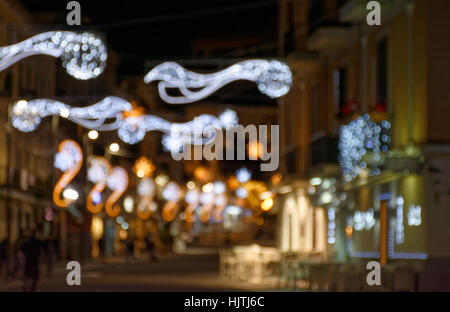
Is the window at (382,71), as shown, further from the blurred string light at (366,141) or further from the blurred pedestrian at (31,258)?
the blurred pedestrian at (31,258)

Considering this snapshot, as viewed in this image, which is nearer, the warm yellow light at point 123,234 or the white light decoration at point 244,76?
the white light decoration at point 244,76

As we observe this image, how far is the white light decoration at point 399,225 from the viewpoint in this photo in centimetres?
2683

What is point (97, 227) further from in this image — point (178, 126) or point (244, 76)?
point (244, 76)

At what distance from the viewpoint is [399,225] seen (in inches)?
1069

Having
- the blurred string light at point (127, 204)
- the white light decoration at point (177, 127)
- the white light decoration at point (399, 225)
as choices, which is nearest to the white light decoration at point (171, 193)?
the blurred string light at point (127, 204)

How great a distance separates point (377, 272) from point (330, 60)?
13.2 m

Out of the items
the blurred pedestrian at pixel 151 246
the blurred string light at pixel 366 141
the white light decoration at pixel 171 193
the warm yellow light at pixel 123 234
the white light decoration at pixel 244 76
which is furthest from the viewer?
the warm yellow light at pixel 123 234

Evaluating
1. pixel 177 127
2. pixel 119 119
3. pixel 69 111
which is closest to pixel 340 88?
pixel 177 127

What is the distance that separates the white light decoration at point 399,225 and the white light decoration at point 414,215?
57cm

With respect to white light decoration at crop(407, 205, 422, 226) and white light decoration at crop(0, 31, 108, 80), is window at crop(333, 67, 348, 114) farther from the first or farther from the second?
white light decoration at crop(0, 31, 108, 80)

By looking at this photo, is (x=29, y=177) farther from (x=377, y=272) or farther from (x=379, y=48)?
(x=377, y=272)

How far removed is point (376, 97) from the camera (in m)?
29.4

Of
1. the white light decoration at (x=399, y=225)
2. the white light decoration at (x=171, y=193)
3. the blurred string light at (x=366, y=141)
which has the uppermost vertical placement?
the white light decoration at (x=171, y=193)

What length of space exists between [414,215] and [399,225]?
1.32 metres
